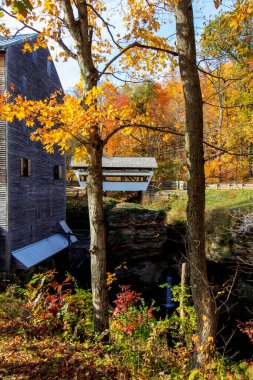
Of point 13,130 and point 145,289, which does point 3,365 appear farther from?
point 145,289

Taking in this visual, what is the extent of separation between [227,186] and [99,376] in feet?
71.3

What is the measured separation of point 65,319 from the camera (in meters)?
5.12

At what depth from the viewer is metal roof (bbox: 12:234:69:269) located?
11.7 m

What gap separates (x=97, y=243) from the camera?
5078 millimetres

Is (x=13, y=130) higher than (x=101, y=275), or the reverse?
(x=13, y=130)

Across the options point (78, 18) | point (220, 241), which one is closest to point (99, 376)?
point (78, 18)

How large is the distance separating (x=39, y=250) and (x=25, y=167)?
386cm

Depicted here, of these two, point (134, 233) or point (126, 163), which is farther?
point (126, 163)

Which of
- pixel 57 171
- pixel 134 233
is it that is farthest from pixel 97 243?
pixel 57 171

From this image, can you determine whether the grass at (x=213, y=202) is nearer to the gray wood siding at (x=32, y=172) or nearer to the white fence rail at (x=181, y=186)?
the white fence rail at (x=181, y=186)

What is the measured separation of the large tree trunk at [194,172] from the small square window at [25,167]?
33.2ft

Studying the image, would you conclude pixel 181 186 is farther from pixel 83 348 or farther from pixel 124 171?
pixel 83 348

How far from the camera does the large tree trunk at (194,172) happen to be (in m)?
4.12

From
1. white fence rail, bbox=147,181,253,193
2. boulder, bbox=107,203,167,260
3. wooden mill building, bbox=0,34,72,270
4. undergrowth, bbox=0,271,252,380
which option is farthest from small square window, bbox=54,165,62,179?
undergrowth, bbox=0,271,252,380
